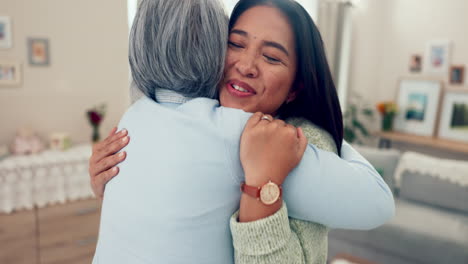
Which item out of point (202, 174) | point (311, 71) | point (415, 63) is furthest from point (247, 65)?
point (415, 63)

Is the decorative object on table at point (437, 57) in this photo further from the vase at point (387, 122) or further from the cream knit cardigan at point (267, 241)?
the cream knit cardigan at point (267, 241)

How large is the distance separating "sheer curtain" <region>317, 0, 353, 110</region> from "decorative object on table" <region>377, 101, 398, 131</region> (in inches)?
25.6

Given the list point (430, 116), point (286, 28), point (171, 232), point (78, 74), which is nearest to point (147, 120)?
point (171, 232)

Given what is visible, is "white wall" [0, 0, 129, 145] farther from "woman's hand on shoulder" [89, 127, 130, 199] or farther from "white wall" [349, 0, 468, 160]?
"white wall" [349, 0, 468, 160]

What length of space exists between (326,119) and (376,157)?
2.51 metres

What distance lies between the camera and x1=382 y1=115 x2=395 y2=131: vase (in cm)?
429

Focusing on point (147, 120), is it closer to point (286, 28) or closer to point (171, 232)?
point (171, 232)

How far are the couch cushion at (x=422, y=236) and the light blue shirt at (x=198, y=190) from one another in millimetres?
2185

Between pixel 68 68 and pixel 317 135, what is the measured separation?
2.83m

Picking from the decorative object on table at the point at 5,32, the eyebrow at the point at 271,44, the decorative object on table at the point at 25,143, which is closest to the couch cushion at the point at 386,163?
the eyebrow at the point at 271,44

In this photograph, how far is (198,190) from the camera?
0.65 meters

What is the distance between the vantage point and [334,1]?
435cm

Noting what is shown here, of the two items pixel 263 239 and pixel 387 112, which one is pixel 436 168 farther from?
pixel 263 239

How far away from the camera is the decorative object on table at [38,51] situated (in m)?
2.92
